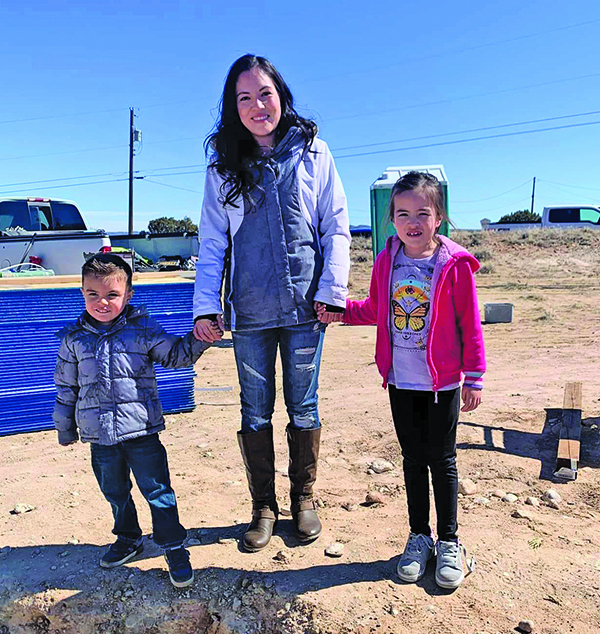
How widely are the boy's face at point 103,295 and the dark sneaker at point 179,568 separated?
3.36 ft

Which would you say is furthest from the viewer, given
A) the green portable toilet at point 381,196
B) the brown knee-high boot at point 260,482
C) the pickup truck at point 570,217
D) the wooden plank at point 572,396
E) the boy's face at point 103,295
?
the pickup truck at point 570,217

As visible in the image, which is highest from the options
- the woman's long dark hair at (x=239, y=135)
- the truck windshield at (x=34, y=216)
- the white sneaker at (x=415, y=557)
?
the truck windshield at (x=34, y=216)

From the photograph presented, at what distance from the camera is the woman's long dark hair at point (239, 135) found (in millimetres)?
2480

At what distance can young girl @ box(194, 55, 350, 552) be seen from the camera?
2.46 metres

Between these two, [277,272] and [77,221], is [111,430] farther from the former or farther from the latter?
[77,221]

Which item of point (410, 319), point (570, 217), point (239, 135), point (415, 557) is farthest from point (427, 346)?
point (570, 217)

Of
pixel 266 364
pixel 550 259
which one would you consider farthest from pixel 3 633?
pixel 550 259

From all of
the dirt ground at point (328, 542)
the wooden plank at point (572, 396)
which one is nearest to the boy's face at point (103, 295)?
the dirt ground at point (328, 542)

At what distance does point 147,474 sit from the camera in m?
Result: 2.46

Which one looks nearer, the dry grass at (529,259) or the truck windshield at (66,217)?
the truck windshield at (66,217)

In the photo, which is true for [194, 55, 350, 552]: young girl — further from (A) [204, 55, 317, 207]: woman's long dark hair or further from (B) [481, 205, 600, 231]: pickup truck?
(B) [481, 205, 600, 231]: pickup truck

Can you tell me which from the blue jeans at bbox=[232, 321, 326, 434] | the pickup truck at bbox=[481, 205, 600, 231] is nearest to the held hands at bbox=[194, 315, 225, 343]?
the blue jeans at bbox=[232, 321, 326, 434]

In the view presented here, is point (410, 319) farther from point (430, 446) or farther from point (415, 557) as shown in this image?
point (415, 557)

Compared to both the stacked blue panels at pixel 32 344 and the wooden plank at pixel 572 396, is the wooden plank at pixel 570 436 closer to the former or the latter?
the wooden plank at pixel 572 396
